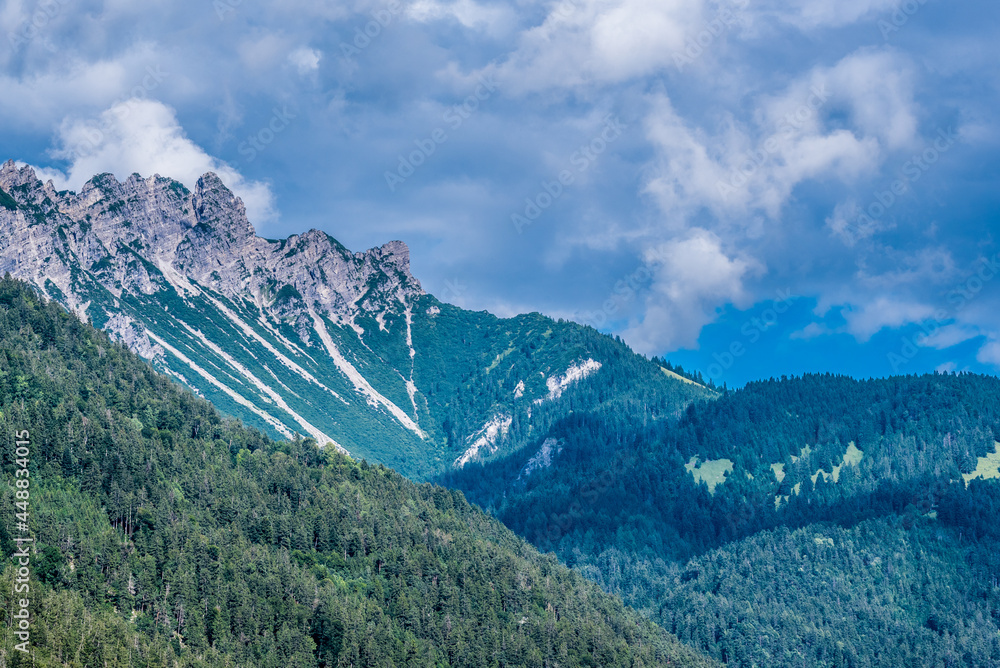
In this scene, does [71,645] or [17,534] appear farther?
[17,534]

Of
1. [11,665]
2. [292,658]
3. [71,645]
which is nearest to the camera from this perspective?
[11,665]

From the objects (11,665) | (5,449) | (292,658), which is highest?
(5,449)

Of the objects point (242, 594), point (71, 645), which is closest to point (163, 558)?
point (242, 594)

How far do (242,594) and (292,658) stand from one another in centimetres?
1501

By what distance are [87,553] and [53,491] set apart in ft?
76.6

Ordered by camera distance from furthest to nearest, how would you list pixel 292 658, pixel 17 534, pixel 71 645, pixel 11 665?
pixel 292 658 → pixel 17 534 → pixel 71 645 → pixel 11 665

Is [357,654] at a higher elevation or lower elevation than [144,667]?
higher

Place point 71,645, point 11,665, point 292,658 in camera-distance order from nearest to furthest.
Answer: point 11,665 → point 71,645 → point 292,658

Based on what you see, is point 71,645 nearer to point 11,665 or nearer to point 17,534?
point 11,665

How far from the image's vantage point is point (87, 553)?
180250mm

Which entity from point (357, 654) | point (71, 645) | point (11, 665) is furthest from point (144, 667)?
point (357, 654)

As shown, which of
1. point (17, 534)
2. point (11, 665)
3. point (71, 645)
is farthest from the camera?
point (17, 534)

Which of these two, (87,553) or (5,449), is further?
(5,449)

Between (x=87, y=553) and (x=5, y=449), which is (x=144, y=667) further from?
(x=5, y=449)
